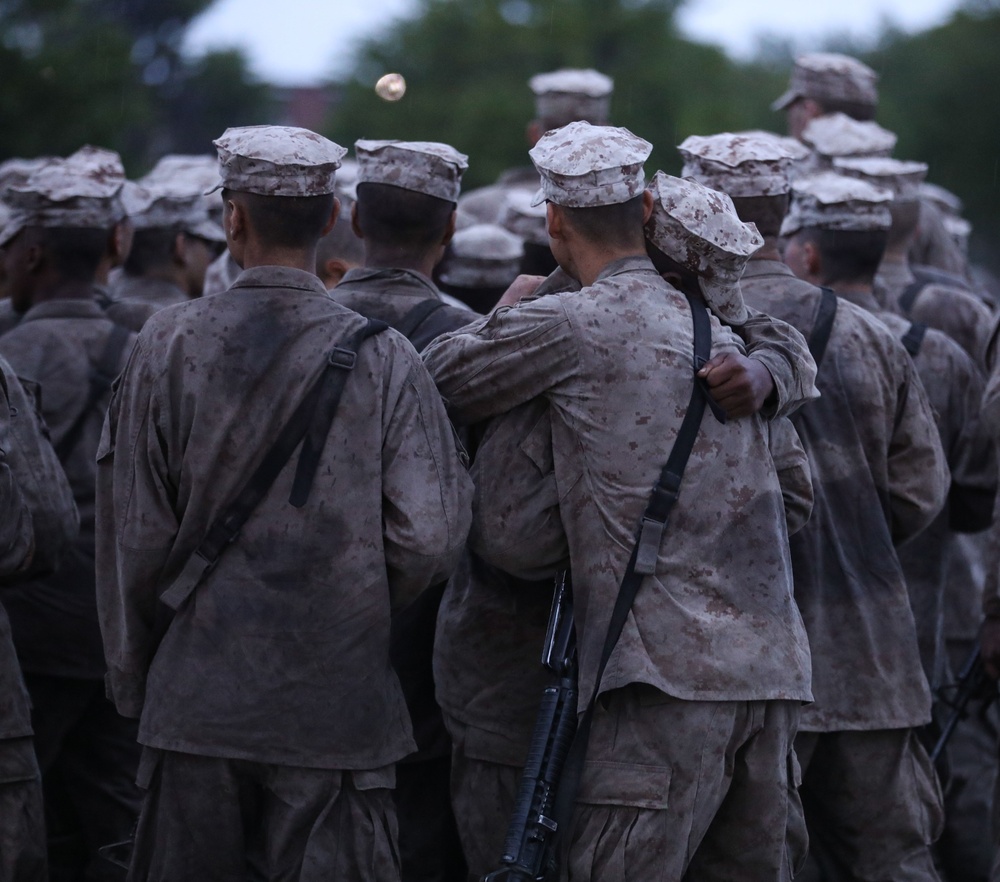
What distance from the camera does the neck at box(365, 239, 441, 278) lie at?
16.1 feet

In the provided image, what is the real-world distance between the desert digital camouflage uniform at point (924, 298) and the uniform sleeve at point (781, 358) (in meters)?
2.62

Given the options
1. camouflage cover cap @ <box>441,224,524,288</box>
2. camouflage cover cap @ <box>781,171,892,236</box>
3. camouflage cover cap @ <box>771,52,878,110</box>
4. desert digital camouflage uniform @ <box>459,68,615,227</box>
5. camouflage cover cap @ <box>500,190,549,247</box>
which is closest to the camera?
camouflage cover cap @ <box>781,171,892,236</box>

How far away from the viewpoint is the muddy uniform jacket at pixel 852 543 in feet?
15.8

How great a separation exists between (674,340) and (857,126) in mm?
5004

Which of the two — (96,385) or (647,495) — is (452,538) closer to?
(647,495)

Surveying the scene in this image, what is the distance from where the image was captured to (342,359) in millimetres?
3818

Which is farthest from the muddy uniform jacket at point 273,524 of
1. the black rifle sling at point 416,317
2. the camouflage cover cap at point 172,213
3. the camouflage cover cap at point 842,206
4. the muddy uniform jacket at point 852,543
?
the camouflage cover cap at point 172,213

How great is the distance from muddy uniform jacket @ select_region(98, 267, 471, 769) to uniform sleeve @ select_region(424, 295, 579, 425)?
5.6 inches

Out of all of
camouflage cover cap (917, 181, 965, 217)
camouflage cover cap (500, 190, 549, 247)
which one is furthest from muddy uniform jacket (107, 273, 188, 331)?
camouflage cover cap (917, 181, 965, 217)

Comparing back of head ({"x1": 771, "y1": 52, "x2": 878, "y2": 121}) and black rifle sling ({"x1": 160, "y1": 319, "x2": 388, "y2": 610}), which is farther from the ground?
black rifle sling ({"x1": 160, "y1": 319, "x2": 388, "y2": 610})

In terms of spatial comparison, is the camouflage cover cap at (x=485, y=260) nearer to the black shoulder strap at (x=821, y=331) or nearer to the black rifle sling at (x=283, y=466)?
the black shoulder strap at (x=821, y=331)

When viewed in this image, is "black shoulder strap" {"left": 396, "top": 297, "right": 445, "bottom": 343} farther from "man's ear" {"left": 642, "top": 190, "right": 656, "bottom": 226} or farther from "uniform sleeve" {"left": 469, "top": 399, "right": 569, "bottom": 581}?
"man's ear" {"left": 642, "top": 190, "right": 656, "bottom": 226}

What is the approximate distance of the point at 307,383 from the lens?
3.83m

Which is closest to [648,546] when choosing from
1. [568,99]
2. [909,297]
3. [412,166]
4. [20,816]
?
[412,166]
